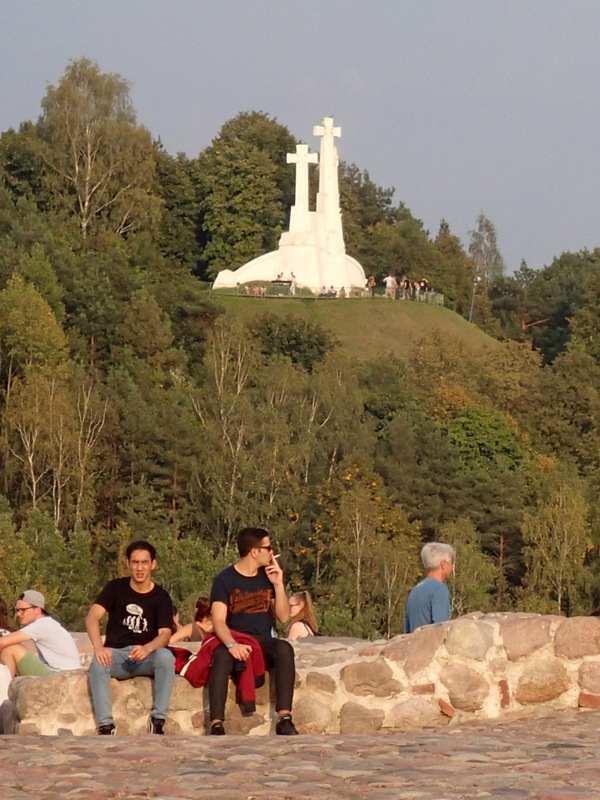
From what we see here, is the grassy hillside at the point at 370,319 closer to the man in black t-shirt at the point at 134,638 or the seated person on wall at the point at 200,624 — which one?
the seated person on wall at the point at 200,624

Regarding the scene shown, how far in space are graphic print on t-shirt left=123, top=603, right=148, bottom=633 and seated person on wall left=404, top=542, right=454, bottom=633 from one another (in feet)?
5.58

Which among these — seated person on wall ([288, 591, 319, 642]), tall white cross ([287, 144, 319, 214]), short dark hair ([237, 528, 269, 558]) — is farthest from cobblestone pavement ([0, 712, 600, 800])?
tall white cross ([287, 144, 319, 214])

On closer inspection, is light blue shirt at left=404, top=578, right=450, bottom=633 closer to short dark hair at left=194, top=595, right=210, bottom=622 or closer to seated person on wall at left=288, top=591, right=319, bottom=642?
short dark hair at left=194, top=595, right=210, bottom=622

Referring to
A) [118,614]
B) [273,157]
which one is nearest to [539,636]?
[118,614]

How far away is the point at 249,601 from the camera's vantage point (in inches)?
420

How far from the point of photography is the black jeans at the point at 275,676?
10.2 m

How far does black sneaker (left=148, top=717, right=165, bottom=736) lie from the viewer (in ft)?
33.5

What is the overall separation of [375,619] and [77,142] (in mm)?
29752

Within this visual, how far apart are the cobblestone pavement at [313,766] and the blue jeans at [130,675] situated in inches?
31.2

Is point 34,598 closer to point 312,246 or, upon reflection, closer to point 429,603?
point 429,603

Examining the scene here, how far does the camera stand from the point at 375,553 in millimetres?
55438

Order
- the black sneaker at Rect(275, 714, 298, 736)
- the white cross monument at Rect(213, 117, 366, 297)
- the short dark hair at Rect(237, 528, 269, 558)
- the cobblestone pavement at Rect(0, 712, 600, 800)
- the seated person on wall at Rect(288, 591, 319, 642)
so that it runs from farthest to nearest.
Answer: the white cross monument at Rect(213, 117, 366, 297)
the seated person on wall at Rect(288, 591, 319, 642)
the short dark hair at Rect(237, 528, 269, 558)
the black sneaker at Rect(275, 714, 298, 736)
the cobblestone pavement at Rect(0, 712, 600, 800)

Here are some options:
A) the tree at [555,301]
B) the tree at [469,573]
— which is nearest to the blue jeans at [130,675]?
the tree at [469,573]

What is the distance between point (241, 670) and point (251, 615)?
447 millimetres
